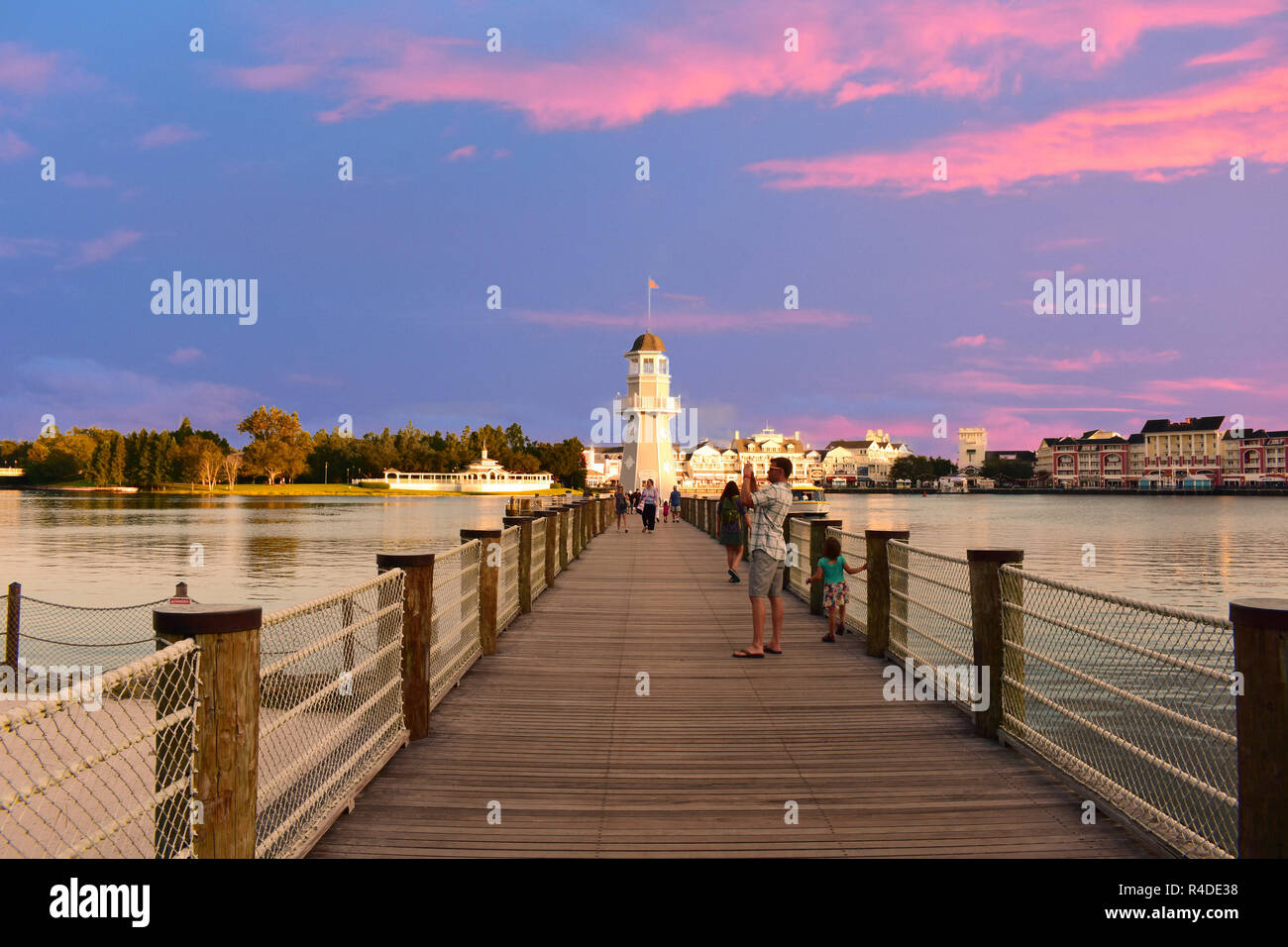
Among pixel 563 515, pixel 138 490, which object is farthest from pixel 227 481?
pixel 563 515

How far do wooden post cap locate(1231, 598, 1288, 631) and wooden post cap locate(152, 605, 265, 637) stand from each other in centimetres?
394

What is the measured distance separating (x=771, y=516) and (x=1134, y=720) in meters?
7.98

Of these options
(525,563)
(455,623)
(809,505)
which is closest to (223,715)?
A: (455,623)

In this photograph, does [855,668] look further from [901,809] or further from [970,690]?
[901,809]

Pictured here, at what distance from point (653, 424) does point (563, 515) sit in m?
49.9

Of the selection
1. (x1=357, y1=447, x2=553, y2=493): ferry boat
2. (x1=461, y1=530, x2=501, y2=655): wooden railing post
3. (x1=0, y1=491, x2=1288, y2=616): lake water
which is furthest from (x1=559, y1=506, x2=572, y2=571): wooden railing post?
(x1=357, y1=447, x2=553, y2=493): ferry boat

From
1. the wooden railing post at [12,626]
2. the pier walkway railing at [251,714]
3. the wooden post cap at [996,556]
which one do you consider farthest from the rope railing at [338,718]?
the wooden railing post at [12,626]

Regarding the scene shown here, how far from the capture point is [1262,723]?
3906 mm

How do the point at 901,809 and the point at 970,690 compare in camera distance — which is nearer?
the point at 901,809

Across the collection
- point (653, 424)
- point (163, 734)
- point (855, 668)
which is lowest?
Answer: point (855, 668)

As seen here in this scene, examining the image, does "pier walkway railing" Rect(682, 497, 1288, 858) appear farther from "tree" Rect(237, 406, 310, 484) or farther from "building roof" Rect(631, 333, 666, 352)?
"tree" Rect(237, 406, 310, 484)

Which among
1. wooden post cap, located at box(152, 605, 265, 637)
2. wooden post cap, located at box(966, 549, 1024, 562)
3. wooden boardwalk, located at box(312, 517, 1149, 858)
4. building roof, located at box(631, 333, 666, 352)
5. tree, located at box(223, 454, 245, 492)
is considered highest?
building roof, located at box(631, 333, 666, 352)

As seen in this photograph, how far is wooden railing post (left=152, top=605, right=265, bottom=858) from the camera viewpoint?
3.82 meters
